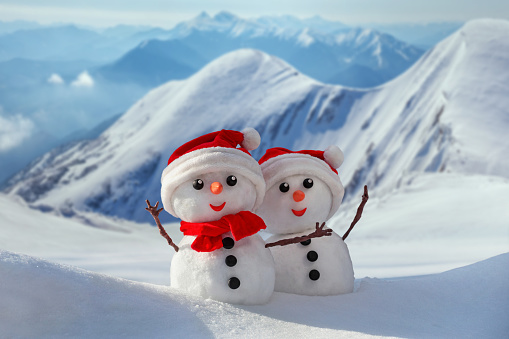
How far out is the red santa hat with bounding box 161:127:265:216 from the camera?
231 centimetres

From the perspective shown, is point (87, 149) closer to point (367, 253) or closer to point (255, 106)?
point (255, 106)

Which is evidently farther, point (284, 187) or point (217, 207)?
point (284, 187)

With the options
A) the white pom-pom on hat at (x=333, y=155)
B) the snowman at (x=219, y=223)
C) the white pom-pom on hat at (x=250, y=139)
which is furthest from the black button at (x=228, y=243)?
the white pom-pom on hat at (x=333, y=155)

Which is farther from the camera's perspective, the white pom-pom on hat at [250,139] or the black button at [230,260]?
the white pom-pom on hat at [250,139]

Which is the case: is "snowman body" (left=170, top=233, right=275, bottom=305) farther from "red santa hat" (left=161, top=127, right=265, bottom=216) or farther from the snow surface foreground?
"red santa hat" (left=161, top=127, right=265, bottom=216)

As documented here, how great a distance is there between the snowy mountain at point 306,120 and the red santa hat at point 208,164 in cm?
1105

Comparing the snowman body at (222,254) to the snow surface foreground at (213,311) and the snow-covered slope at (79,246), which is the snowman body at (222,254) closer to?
the snow surface foreground at (213,311)

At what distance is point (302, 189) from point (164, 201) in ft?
2.10

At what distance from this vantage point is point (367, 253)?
18.2ft

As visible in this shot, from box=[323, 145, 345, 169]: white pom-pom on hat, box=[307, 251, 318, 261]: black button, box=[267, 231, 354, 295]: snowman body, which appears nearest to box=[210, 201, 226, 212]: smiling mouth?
box=[267, 231, 354, 295]: snowman body

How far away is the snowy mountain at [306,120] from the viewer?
16.2 m

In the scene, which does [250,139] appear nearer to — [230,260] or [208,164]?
[208,164]

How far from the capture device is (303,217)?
2.61m

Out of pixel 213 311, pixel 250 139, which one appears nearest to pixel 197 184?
pixel 250 139
